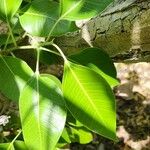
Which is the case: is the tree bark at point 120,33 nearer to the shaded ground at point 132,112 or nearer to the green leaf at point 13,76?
the green leaf at point 13,76

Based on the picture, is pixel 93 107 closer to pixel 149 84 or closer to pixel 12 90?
pixel 12 90

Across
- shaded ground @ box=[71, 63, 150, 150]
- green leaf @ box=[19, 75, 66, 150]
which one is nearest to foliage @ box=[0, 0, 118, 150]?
green leaf @ box=[19, 75, 66, 150]

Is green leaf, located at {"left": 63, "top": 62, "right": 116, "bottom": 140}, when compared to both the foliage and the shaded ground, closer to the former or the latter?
the foliage

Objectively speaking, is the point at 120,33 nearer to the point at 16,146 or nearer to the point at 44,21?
the point at 44,21

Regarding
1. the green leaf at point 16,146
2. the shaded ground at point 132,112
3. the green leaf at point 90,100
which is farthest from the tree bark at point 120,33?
the shaded ground at point 132,112

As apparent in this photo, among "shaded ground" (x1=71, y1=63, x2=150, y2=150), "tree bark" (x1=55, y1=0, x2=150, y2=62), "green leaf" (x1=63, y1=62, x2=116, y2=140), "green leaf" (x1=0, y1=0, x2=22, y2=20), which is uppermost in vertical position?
"green leaf" (x1=0, y1=0, x2=22, y2=20)

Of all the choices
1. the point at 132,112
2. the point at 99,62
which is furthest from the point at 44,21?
the point at 132,112
